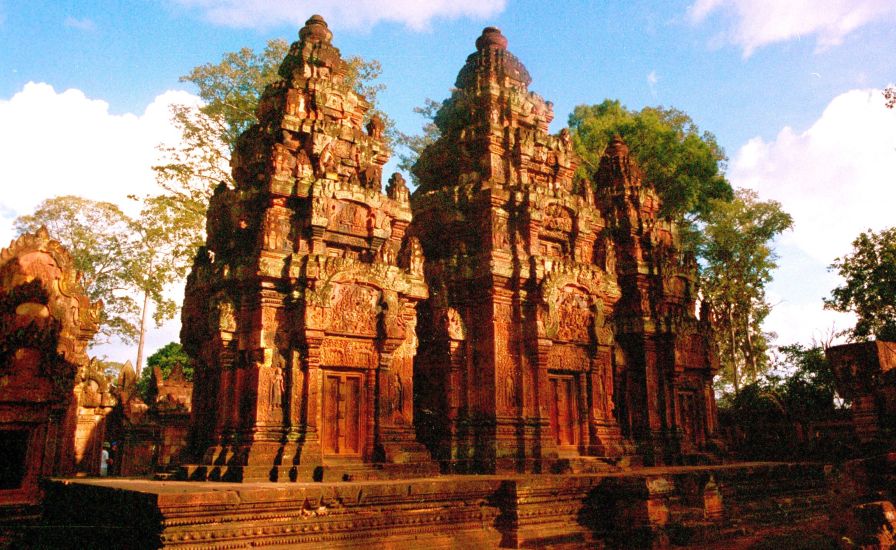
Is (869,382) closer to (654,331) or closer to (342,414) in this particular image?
(654,331)

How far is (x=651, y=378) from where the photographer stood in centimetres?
1597

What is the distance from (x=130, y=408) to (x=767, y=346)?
2308 centimetres

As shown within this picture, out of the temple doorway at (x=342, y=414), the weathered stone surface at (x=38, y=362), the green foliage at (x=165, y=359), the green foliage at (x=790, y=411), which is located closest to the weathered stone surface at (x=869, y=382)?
the green foliage at (x=790, y=411)

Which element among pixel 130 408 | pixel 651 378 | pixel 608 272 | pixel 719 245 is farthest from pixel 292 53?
pixel 719 245

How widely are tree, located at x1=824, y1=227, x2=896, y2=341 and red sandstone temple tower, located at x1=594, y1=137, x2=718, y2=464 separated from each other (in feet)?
26.5

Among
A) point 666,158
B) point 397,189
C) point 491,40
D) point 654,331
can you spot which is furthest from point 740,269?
point 397,189

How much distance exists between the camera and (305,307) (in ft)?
33.9

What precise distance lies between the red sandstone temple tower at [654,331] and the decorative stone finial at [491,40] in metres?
4.28

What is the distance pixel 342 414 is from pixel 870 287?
19221mm

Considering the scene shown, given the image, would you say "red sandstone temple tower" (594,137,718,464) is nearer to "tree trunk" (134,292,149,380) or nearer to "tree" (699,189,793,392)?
"tree" (699,189,793,392)

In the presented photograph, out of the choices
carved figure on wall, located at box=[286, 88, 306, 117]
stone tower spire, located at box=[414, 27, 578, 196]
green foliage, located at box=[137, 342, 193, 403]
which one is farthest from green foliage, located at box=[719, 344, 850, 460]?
green foliage, located at box=[137, 342, 193, 403]

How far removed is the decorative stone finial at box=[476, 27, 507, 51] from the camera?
1625cm

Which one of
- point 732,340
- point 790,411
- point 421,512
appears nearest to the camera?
point 421,512

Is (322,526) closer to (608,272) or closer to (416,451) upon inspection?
(416,451)
